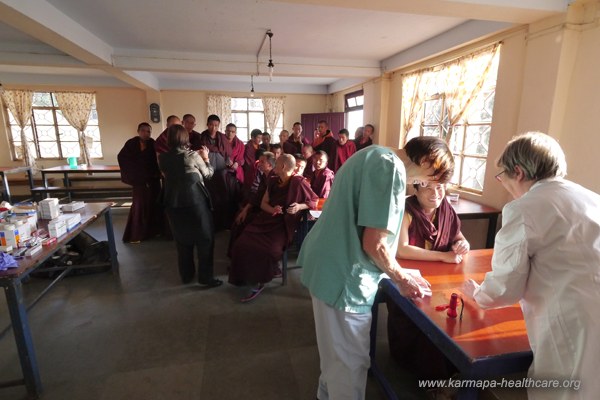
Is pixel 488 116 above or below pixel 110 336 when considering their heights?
above

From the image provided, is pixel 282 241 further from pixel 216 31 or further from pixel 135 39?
pixel 135 39

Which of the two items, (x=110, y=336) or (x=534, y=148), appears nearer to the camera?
(x=534, y=148)

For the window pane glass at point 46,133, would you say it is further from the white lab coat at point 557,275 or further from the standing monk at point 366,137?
the white lab coat at point 557,275

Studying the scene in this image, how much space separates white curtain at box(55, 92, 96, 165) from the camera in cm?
755

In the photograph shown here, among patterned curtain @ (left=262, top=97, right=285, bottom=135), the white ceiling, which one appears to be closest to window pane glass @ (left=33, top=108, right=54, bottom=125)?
the white ceiling

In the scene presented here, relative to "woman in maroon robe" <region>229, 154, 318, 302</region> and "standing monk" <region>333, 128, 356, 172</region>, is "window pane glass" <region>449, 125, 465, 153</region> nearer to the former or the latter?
"standing monk" <region>333, 128, 356, 172</region>

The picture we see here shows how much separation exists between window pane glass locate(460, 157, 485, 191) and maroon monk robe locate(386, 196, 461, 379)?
256cm

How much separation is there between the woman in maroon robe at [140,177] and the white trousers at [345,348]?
11.1ft

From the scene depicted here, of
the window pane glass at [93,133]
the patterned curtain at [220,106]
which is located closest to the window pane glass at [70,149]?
the window pane glass at [93,133]

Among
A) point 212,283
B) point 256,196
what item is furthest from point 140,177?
point 212,283

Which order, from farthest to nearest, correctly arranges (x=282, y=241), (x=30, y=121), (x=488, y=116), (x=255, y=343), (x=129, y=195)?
(x=30, y=121), (x=129, y=195), (x=488, y=116), (x=282, y=241), (x=255, y=343)

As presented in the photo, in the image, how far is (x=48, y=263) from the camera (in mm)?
3137

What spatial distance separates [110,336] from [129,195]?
18.2 feet

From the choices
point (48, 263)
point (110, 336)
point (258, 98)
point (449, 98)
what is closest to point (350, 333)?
point (110, 336)
